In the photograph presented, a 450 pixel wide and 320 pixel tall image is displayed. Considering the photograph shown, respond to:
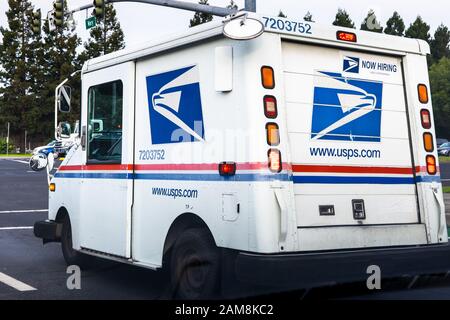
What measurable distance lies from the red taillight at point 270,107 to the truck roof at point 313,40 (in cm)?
58

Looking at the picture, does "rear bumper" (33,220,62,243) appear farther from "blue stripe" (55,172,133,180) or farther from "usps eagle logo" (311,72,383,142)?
"usps eagle logo" (311,72,383,142)

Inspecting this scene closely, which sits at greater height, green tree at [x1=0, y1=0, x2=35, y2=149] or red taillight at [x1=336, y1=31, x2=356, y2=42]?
green tree at [x1=0, y1=0, x2=35, y2=149]

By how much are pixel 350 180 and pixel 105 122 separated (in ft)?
9.88

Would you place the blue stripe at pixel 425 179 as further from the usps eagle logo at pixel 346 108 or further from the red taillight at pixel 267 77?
the red taillight at pixel 267 77

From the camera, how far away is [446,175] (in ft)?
101

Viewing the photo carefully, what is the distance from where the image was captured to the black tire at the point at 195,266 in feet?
19.1

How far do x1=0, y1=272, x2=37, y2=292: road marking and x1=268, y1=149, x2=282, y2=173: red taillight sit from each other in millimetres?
3352

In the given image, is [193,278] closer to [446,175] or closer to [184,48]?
[184,48]

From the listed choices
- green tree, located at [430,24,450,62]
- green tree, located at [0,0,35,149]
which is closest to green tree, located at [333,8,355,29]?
green tree, located at [430,24,450,62]

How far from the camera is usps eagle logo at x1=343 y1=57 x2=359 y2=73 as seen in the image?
6348 mm

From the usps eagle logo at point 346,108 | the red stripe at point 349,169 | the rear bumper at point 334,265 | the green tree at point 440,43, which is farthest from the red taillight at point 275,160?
the green tree at point 440,43

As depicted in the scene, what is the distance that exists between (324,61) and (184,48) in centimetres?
132

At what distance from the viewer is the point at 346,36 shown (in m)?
6.32
